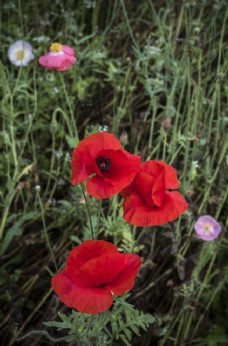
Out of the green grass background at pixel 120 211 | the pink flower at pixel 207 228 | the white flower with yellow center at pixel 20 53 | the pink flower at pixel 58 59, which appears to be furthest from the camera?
the white flower with yellow center at pixel 20 53

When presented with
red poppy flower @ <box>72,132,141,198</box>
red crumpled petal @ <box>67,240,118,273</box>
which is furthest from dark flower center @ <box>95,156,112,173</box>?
red crumpled petal @ <box>67,240,118,273</box>

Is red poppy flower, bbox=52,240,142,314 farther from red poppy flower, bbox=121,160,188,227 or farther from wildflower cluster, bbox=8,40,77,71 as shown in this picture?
wildflower cluster, bbox=8,40,77,71

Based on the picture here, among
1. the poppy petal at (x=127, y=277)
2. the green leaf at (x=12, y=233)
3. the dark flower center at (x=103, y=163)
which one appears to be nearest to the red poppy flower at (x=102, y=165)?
the dark flower center at (x=103, y=163)

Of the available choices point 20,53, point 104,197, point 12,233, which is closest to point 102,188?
point 104,197

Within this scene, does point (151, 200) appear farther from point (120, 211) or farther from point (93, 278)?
point (120, 211)

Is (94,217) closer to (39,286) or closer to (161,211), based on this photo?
(39,286)

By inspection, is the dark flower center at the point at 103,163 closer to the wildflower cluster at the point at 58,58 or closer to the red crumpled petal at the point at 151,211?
the red crumpled petal at the point at 151,211
